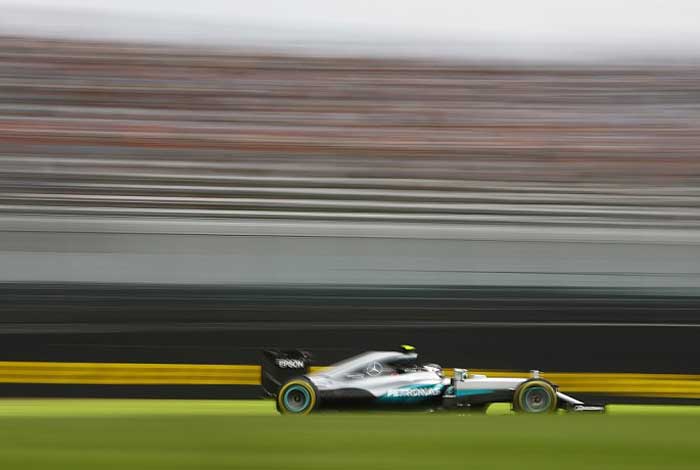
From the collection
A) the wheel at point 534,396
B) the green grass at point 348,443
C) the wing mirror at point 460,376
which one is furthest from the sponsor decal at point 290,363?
the green grass at point 348,443

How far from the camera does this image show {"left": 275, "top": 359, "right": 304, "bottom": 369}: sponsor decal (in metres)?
6.41

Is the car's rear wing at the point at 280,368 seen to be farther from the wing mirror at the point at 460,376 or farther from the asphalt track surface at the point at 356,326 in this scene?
the asphalt track surface at the point at 356,326

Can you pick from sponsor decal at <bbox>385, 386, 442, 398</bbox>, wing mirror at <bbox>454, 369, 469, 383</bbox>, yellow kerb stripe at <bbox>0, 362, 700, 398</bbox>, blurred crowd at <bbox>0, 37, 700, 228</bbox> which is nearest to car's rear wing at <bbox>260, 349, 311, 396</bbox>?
sponsor decal at <bbox>385, 386, 442, 398</bbox>

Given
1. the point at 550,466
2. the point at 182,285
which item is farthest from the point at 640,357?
the point at 550,466

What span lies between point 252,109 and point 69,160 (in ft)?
7.75

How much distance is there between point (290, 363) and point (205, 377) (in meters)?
1.79

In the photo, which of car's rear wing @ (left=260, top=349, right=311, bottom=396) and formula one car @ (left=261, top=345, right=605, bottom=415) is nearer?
formula one car @ (left=261, top=345, right=605, bottom=415)

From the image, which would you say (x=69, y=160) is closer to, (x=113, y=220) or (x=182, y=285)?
(x=113, y=220)

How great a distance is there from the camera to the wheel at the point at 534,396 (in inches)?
239

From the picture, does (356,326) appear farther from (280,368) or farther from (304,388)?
(304,388)

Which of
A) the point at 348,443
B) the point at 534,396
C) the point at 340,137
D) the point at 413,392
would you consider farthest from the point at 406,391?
the point at 340,137

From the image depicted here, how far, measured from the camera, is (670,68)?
40.5ft

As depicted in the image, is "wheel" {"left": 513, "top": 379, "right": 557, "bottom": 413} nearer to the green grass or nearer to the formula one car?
the formula one car

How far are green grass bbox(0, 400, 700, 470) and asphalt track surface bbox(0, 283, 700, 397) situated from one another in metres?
4.08
